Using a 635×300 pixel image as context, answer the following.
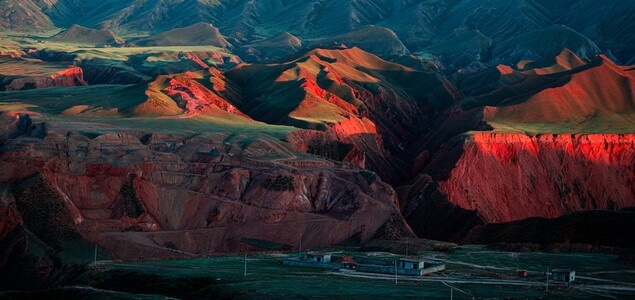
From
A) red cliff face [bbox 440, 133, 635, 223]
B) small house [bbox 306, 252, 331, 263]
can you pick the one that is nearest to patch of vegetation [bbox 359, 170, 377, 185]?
red cliff face [bbox 440, 133, 635, 223]

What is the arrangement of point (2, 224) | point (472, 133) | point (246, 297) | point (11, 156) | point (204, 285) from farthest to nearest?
point (472, 133)
point (11, 156)
point (2, 224)
point (204, 285)
point (246, 297)

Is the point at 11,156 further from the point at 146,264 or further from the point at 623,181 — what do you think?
the point at 623,181

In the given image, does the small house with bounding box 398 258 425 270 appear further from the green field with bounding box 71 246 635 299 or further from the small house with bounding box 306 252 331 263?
the small house with bounding box 306 252 331 263

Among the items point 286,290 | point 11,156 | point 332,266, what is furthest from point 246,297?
point 11,156

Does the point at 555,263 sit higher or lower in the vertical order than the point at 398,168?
lower

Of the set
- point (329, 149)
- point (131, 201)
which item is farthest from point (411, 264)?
point (329, 149)

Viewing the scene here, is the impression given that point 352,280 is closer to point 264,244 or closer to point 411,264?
point 411,264

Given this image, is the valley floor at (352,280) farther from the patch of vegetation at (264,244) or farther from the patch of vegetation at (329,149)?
the patch of vegetation at (329,149)
